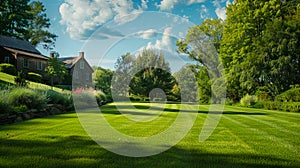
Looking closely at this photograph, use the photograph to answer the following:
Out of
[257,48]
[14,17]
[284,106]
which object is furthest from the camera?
[14,17]

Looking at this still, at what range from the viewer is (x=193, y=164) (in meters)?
3.21

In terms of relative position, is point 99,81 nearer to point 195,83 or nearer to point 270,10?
point 195,83

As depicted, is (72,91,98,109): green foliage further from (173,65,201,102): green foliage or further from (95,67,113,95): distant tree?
(95,67,113,95): distant tree

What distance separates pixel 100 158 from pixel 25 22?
41965mm

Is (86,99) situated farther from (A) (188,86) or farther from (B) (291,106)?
(A) (188,86)

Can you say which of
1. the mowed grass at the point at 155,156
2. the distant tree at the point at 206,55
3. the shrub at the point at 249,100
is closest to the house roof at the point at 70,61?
the distant tree at the point at 206,55

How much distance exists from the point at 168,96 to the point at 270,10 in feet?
47.9

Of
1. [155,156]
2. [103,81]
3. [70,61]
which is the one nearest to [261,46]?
[103,81]

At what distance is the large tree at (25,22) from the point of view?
37147 millimetres

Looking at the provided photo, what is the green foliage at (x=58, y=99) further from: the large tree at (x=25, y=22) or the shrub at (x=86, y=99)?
the large tree at (x=25, y=22)

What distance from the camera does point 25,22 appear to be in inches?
1534

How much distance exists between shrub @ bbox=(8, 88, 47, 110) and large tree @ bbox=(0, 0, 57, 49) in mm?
34222

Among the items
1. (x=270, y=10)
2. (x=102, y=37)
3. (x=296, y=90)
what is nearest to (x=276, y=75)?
(x=296, y=90)

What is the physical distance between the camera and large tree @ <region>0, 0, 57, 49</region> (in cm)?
3715
